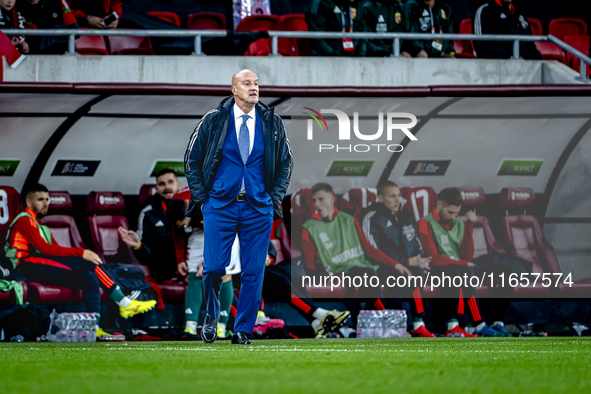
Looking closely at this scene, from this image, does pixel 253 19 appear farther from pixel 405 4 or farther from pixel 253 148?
pixel 253 148

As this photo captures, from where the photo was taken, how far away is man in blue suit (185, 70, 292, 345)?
4.50 meters

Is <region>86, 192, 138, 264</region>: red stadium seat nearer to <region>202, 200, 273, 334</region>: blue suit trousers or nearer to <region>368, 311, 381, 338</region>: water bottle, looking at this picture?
<region>368, 311, 381, 338</region>: water bottle

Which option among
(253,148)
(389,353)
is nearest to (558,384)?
(389,353)

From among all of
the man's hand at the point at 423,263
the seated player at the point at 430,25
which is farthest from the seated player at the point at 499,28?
the man's hand at the point at 423,263

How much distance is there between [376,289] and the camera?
6.73 metres

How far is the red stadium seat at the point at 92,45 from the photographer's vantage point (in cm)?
903

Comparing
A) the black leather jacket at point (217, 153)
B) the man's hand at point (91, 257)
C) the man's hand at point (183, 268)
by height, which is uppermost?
the black leather jacket at point (217, 153)

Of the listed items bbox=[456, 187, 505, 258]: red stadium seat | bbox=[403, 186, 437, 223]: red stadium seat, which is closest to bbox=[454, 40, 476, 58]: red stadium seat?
bbox=[456, 187, 505, 258]: red stadium seat

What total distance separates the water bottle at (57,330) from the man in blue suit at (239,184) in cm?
230

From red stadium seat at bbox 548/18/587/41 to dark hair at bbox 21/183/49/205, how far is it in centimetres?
794

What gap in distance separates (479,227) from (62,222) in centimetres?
370

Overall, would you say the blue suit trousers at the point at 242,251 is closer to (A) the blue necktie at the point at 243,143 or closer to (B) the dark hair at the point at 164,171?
(A) the blue necktie at the point at 243,143

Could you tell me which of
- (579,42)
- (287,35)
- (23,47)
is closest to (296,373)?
(287,35)

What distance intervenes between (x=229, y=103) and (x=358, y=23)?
4.87 metres
